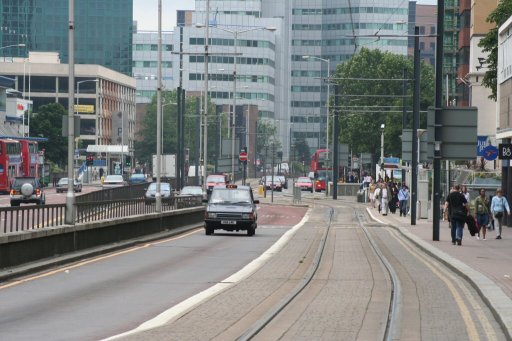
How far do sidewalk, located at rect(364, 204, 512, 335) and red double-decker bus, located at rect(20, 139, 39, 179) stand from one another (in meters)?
36.4

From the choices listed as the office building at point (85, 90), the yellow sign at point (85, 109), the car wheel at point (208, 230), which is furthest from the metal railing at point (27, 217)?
the yellow sign at point (85, 109)

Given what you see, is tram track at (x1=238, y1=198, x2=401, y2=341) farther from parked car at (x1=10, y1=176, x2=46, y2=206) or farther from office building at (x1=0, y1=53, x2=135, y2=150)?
office building at (x1=0, y1=53, x2=135, y2=150)

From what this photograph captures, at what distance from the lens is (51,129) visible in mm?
142750

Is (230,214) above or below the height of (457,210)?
below

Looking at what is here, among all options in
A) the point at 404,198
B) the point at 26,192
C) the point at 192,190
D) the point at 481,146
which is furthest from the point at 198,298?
the point at 192,190

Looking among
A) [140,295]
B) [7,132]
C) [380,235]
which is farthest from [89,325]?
[7,132]

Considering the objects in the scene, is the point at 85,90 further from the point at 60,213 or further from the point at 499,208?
the point at 60,213

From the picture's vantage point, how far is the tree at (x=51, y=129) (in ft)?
470

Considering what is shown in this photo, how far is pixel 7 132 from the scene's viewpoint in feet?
408

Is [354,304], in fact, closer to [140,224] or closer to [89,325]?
[89,325]

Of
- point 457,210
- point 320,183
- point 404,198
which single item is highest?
point 457,210

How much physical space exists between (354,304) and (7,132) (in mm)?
109719

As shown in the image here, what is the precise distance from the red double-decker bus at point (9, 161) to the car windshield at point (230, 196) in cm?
3542

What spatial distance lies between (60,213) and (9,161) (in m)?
52.7
